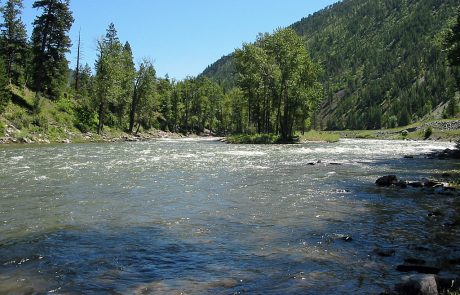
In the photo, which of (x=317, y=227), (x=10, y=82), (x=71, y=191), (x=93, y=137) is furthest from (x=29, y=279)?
(x=10, y=82)

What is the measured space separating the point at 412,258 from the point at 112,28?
112 m

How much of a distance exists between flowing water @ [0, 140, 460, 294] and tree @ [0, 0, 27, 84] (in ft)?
188

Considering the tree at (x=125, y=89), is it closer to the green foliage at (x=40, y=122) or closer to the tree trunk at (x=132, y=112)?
the tree trunk at (x=132, y=112)

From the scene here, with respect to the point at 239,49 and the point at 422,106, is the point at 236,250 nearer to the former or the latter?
the point at 239,49

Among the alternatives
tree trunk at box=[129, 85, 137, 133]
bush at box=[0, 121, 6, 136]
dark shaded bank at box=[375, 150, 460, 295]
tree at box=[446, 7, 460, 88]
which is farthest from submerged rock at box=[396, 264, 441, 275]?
tree trunk at box=[129, 85, 137, 133]

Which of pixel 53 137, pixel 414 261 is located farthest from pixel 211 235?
pixel 53 137

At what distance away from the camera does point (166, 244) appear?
37.9ft

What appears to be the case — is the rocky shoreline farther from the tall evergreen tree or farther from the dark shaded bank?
the dark shaded bank

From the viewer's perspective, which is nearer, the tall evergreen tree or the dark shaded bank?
the dark shaded bank

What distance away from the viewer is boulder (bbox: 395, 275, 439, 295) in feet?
24.8

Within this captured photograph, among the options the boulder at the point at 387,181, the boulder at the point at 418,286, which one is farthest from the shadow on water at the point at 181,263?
the boulder at the point at 387,181

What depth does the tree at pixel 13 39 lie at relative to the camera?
71625 millimetres

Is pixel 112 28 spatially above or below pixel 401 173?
above

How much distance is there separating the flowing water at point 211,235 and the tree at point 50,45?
50.5m
